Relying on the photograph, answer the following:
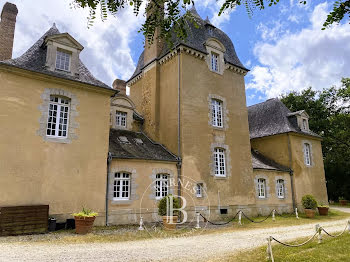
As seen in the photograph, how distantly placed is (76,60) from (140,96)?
21.8ft

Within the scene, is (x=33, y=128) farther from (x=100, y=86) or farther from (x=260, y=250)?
(x=260, y=250)

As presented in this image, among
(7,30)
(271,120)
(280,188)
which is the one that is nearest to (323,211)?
(280,188)

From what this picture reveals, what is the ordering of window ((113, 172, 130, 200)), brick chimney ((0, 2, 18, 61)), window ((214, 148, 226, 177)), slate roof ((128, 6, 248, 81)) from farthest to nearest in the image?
slate roof ((128, 6, 248, 81)), window ((214, 148, 226, 177)), brick chimney ((0, 2, 18, 61)), window ((113, 172, 130, 200))

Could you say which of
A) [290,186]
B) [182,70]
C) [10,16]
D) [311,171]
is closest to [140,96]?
[182,70]

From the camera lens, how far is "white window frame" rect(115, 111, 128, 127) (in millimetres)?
15125

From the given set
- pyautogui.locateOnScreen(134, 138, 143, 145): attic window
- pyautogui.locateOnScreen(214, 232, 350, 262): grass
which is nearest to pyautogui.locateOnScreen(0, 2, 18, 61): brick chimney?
pyautogui.locateOnScreen(134, 138, 143, 145): attic window

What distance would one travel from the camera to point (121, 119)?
604 inches

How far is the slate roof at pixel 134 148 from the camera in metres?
12.1

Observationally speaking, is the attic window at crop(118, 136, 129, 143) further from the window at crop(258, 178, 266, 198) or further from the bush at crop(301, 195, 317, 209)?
the bush at crop(301, 195, 317, 209)

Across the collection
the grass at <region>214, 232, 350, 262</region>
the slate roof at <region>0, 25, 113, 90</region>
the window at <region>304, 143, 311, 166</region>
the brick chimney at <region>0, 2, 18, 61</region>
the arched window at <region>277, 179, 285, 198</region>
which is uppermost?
the brick chimney at <region>0, 2, 18, 61</region>

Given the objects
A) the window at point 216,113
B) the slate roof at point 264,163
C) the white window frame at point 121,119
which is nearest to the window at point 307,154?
the slate roof at point 264,163

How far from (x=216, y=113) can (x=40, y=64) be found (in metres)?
9.56

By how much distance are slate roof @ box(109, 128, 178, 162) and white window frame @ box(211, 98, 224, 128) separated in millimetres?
3481

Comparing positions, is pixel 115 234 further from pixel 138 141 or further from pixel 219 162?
pixel 219 162
